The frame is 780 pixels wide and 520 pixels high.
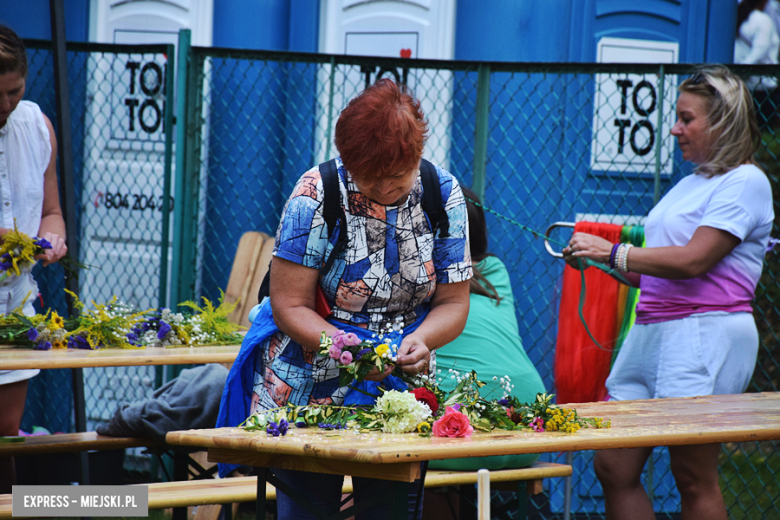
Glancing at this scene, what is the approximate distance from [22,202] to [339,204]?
1804 mm

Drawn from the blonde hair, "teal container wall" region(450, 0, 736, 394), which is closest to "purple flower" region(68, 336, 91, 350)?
"teal container wall" region(450, 0, 736, 394)

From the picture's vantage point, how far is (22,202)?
10.3 feet

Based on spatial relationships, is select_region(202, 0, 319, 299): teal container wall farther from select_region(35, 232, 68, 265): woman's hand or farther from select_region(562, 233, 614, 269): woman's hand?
select_region(562, 233, 614, 269): woman's hand

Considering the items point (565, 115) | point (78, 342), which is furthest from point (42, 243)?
point (565, 115)

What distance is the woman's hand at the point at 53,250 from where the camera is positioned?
9.95 ft

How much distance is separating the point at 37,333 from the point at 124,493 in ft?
A: 2.45

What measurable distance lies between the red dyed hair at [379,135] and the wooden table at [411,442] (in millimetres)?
595

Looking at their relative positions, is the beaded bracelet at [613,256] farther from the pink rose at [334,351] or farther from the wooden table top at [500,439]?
the pink rose at [334,351]

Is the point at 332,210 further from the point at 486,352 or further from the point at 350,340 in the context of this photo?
the point at 486,352

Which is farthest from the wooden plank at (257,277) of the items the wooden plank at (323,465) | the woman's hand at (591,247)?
the wooden plank at (323,465)

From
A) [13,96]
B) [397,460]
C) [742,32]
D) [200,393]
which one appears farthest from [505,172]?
[397,460]

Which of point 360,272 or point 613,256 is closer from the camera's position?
point 360,272

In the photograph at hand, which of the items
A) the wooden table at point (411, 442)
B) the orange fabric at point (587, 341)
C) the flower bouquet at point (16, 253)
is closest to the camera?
the wooden table at point (411, 442)

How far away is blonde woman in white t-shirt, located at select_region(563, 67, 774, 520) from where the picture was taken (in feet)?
8.70
